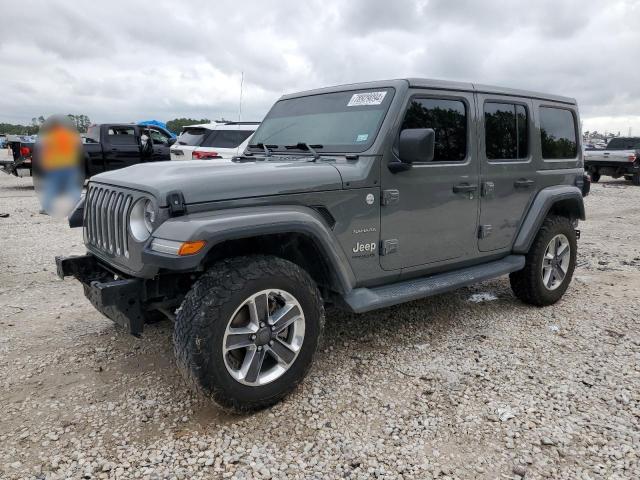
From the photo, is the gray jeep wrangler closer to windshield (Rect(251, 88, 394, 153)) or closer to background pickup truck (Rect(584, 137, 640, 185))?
windshield (Rect(251, 88, 394, 153))

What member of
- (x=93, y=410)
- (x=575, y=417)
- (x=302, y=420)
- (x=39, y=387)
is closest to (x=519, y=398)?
(x=575, y=417)

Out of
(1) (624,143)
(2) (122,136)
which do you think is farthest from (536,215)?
(1) (624,143)

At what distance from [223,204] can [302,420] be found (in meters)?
1.29

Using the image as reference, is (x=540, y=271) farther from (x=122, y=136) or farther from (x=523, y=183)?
(x=122, y=136)

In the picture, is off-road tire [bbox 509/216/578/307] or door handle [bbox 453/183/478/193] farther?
off-road tire [bbox 509/216/578/307]

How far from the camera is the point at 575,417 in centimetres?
290

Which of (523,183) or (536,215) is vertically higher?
(523,183)

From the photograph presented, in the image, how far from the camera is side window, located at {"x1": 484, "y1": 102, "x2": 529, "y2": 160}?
413 centimetres

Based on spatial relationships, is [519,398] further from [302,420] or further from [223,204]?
[223,204]

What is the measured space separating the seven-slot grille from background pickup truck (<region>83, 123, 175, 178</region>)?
9626mm

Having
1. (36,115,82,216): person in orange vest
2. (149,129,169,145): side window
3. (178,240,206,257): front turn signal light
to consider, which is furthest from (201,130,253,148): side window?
(178,240,206,257): front turn signal light

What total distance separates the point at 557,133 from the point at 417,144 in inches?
92.0

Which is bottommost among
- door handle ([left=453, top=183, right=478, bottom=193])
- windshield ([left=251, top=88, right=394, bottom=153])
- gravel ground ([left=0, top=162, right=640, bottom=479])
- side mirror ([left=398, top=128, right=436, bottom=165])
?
gravel ground ([left=0, top=162, right=640, bottom=479])

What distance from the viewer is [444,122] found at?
381 cm
